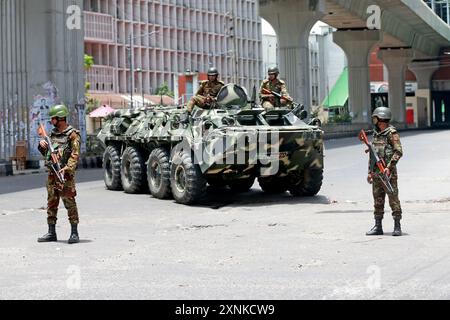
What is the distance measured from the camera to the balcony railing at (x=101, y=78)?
84.9 meters

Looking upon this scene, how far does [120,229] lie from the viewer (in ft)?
47.4

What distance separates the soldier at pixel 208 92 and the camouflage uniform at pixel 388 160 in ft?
21.1

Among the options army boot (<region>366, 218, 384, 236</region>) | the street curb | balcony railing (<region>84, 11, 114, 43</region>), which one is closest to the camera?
army boot (<region>366, 218, 384, 236</region>)

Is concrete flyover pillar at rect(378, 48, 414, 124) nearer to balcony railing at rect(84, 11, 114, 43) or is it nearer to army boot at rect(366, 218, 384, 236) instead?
balcony railing at rect(84, 11, 114, 43)

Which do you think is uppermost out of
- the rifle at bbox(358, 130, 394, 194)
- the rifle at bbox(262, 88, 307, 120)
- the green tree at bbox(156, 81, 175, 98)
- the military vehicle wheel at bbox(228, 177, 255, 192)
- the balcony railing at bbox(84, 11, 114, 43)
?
the balcony railing at bbox(84, 11, 114, 43)

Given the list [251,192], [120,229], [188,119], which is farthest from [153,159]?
[120,229]

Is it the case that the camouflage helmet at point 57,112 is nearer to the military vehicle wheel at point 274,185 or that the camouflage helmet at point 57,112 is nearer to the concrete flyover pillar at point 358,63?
the military vehicle wheel at point 274,185

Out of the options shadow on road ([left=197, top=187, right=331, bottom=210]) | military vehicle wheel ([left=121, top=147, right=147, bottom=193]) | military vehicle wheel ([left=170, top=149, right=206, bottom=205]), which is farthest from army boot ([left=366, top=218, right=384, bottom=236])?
military vehicle wheel ([left=121, top=147, right=147, bottom=193])

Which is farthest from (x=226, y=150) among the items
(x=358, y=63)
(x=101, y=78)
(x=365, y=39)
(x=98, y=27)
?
(x=98, y=27)

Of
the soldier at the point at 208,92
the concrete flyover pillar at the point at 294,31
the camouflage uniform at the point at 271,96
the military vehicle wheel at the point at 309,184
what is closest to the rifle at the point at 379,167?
the military vehicle wheel at the point at 309,184

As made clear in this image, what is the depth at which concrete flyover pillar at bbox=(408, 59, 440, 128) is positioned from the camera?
302 ft

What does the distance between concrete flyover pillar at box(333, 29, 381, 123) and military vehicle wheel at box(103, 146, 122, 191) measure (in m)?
46.0

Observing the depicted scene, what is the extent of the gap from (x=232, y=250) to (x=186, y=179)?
5.82 meters
